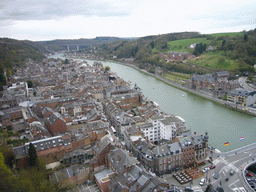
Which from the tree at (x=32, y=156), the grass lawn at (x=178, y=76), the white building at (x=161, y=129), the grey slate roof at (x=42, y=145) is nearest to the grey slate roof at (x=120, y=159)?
the grey slate roof at (x=42, y=145)

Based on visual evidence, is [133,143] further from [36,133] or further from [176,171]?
[36,133]

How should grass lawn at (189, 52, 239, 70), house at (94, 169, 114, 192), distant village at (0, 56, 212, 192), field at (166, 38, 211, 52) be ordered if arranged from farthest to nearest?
field at (166, 38, 211, 52)
grass lawn at (189, 52, 239, 70)
distant village at (0, 56, 212, 192)
house at (94, 169, 114, 192)

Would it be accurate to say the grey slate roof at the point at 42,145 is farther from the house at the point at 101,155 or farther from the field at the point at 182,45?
the field at the point at 182,45

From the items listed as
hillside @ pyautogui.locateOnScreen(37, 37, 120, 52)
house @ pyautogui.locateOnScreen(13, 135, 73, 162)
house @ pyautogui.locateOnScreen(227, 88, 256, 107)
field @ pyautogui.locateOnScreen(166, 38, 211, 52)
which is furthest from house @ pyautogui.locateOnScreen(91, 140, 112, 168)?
hillside @ pyautogui.locateOnScreen(37, 37, 120, 52)

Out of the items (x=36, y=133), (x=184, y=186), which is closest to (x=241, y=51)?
(x=184, y=186)

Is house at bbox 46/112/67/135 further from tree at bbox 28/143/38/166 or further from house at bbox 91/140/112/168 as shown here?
house at bbox 91/140/112/168

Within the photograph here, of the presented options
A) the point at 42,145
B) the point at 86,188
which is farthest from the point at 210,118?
the point at 42,145
